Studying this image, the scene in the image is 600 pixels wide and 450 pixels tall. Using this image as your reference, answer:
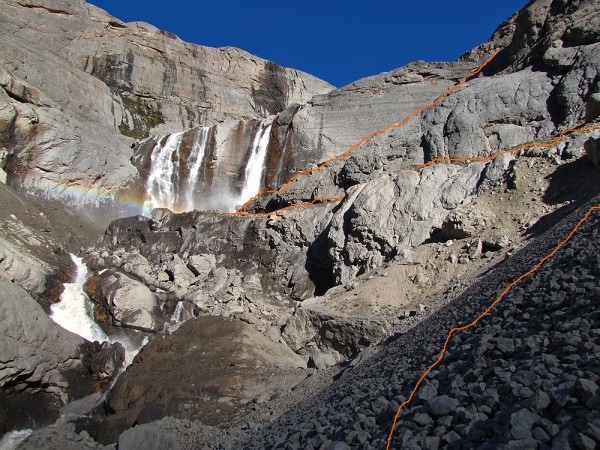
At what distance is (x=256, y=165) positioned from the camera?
3888 cm

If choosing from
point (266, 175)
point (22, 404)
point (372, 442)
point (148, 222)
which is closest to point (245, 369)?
point (22, 404)

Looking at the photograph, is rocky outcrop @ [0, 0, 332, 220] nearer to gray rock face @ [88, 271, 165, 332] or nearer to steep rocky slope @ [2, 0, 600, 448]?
steep rocky slope @ [2, 0, 600, 448]

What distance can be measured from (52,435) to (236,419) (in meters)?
6.48

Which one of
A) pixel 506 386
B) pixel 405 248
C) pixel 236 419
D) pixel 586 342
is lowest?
pixel 236 419

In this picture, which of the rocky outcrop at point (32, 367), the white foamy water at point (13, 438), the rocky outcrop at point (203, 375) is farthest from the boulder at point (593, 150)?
the white foamy water at point (13, 438)

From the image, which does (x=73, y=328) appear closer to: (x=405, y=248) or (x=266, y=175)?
(x=405, y=248)

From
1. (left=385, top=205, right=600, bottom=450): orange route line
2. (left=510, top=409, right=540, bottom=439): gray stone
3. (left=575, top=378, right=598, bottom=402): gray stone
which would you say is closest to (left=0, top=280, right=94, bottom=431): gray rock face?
(left=385, top=205, right=600, bottom=450): orange route line

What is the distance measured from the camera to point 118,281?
25359mm

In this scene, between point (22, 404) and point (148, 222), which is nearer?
point (22, 404)

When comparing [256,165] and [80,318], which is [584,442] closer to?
[80,318]

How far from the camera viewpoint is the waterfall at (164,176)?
133 ft

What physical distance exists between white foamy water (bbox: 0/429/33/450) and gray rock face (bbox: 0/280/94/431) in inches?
9.6

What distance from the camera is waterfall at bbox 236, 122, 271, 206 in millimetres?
38375

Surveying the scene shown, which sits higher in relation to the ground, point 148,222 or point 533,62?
point 533,62
